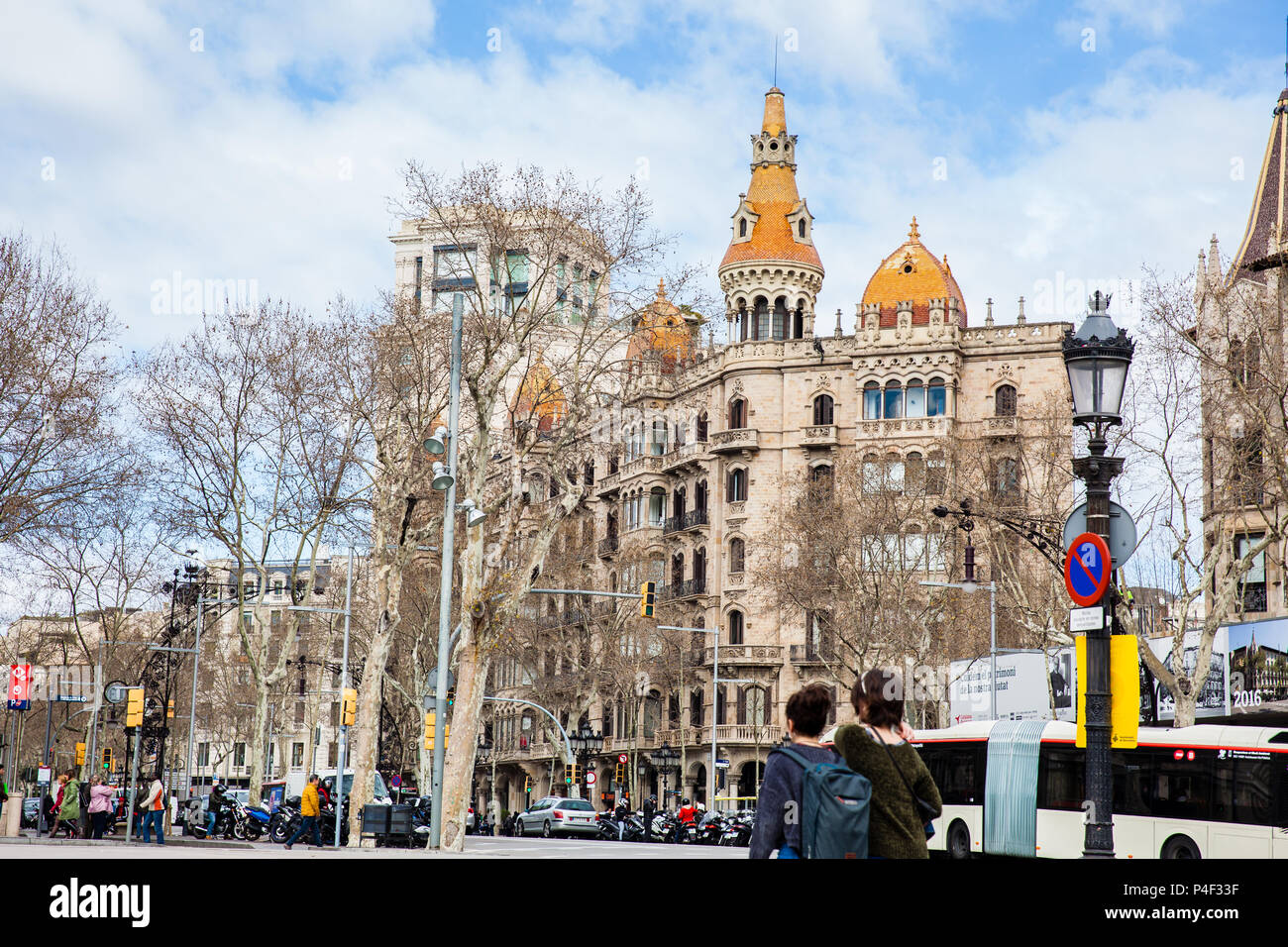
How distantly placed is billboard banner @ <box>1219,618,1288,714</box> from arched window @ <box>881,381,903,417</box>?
1100 inches

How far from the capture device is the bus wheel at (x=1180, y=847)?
24.5 m

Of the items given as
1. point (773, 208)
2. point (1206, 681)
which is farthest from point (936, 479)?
point (773, 208)

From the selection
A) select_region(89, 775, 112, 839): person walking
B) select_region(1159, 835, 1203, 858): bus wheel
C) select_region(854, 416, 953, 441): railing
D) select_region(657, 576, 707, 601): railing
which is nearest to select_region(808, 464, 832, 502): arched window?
select_region(854, 416, 953, 441): railing

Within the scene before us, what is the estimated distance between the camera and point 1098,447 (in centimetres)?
1149

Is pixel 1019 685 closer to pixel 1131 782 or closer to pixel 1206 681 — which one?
pixel 1206 681

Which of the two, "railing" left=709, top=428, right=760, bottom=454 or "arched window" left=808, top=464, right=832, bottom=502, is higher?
"railing" left=709, top=428, right=760, bottom=454

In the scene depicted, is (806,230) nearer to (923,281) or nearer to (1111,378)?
(923,281)

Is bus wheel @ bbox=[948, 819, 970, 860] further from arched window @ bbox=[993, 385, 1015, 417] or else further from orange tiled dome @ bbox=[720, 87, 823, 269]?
orange tiled dome @ bbox=[720, 87, 823, 269]

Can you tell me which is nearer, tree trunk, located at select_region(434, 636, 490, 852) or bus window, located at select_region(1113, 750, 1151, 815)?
bus window, located at select_region(1113, 750, 1151, 815)

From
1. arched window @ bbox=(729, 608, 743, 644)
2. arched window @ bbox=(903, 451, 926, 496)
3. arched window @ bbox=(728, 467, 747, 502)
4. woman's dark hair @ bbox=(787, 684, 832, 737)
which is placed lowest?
woman's dark hair @ bbox=(787, 684, 832, 737)

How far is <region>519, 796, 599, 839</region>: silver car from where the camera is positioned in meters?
47.0

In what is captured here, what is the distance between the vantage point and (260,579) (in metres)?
44.9

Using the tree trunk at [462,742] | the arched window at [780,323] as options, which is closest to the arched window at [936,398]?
the arched window at [780,323]
